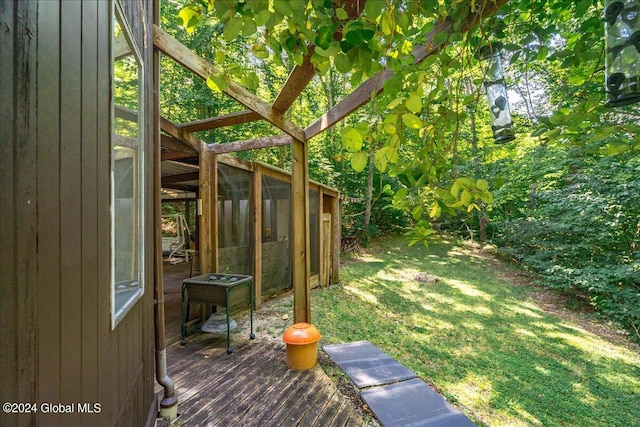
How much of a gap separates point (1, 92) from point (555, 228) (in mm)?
9089

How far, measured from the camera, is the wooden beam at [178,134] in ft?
10.8

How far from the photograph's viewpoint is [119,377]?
→ 1300 millimetres

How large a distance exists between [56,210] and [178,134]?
9.80 feet

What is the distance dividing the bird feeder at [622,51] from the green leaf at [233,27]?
3.36 feet

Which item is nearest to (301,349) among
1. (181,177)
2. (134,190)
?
(134,190)

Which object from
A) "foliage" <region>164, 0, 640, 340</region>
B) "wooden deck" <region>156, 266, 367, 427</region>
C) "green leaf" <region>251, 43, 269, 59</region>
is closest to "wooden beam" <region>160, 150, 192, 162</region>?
"foliage" <region>164, 0, 640, 340</region>

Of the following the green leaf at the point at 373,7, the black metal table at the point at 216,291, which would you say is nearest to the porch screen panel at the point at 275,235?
the black metal table at the point at 216,291

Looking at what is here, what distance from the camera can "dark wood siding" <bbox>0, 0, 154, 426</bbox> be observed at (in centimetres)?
61

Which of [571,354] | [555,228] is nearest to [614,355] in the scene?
[571,354]

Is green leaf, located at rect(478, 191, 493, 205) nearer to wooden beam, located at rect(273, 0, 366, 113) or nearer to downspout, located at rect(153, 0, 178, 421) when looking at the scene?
wooden beam, located at rect(273, 0, 366, 113)

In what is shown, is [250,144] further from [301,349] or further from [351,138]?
[351,138]

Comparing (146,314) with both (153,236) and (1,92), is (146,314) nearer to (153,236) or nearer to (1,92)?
(153,236)

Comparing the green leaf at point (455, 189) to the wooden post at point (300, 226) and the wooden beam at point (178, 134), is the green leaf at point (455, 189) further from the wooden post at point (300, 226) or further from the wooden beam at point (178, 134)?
the wooden beam at point (178, 134)

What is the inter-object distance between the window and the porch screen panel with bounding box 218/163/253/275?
94.7 inches
